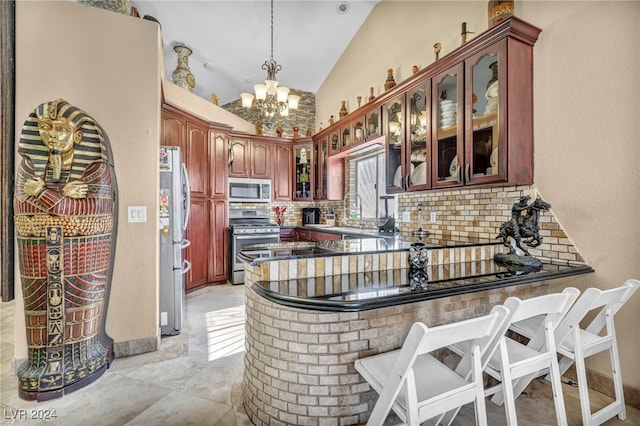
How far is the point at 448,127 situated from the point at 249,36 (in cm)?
356

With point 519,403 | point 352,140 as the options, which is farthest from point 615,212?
point 352,140

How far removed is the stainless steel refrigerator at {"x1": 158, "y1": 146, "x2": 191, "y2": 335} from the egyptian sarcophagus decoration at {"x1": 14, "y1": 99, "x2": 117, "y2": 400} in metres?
0.63

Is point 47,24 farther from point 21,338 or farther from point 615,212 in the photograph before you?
point 615,212

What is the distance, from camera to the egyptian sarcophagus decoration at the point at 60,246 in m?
1.89

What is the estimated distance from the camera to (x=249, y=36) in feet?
14.7

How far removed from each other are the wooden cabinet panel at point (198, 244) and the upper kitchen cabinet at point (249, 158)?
3.14 feet

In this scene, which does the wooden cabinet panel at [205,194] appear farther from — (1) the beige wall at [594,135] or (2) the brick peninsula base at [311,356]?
(1) the beige wall at [594,135]

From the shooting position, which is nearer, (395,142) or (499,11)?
(499,11)

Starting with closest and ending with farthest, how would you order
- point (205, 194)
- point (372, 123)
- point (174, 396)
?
point (174, 396), point (372, 123), point (205, 194)

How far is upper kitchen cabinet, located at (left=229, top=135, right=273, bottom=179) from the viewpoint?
5.02 m

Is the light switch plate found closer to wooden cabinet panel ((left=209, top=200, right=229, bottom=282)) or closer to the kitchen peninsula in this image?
the kitchen peninsula

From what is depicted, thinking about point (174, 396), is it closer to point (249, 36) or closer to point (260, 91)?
point (260, 91)

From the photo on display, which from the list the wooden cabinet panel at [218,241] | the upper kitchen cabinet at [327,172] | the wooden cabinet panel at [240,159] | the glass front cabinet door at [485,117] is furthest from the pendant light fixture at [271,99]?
the glass front cabinet door at [485,117]

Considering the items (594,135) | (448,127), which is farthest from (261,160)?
(594,135)
